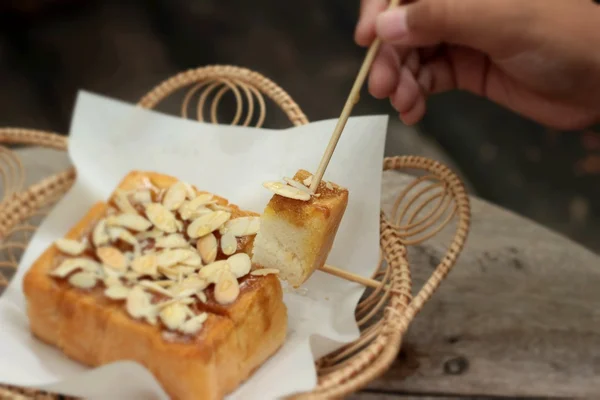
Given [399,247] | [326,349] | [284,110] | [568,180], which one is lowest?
[568,180]

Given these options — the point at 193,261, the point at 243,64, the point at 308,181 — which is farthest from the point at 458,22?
the point at 243,64

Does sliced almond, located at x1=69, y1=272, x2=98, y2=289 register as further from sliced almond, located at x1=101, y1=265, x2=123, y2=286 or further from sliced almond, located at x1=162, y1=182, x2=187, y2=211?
sliced almond, located at x1=162, y1=182, x2=187, y2=211

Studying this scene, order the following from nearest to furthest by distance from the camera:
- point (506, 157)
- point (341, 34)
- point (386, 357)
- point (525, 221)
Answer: point (386, 357)
point (525, 221)
point (341, 34)
point (506, 157)

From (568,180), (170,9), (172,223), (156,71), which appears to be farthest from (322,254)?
(170,9)

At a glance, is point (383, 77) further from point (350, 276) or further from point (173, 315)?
point (173, 315)

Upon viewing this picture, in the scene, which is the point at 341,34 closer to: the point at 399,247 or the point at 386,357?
the point at 399,247

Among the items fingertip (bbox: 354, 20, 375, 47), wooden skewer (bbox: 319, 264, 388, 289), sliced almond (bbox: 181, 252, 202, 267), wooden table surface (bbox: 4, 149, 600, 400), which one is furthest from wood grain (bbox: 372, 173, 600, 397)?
sliced almond (bbox: 181, 252, 202, 267)
